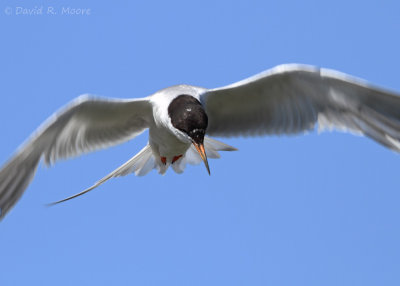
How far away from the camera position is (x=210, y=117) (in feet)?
25.3

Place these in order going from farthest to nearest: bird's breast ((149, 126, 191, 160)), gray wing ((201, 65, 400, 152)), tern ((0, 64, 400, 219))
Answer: bird's breast ((149, 126, 191, 160)), gray wing ((201, 65, 400, 152)), tern ((0, 64, 400, 219))

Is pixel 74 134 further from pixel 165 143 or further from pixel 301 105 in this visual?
pixel 301 105

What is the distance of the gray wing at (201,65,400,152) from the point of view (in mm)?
6922

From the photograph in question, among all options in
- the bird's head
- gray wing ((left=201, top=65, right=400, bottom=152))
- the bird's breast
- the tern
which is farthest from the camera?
the bird's breast

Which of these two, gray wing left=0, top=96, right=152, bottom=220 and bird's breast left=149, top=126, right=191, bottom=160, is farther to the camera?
bird's breast left=149, top=126, right=191, bottom=160

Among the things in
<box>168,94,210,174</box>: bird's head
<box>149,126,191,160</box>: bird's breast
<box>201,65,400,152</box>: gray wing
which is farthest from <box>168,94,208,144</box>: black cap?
<box>201,65,400,152</box>: gray wing

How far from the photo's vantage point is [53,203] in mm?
6715

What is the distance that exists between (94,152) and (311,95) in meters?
2.37

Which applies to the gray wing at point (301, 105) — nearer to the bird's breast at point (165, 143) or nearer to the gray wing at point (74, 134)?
the bird's breast at point (165, 143)

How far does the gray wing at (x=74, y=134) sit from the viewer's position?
6.66m

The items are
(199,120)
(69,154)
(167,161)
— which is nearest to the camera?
(199,120)

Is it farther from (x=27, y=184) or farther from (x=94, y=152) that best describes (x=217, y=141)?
(x=27, y=184)

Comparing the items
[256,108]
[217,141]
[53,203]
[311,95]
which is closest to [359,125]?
[311,95]

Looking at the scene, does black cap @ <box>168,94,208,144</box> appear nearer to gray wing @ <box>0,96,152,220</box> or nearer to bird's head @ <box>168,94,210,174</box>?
bird's head @ <box>168,94,210,174</box>
